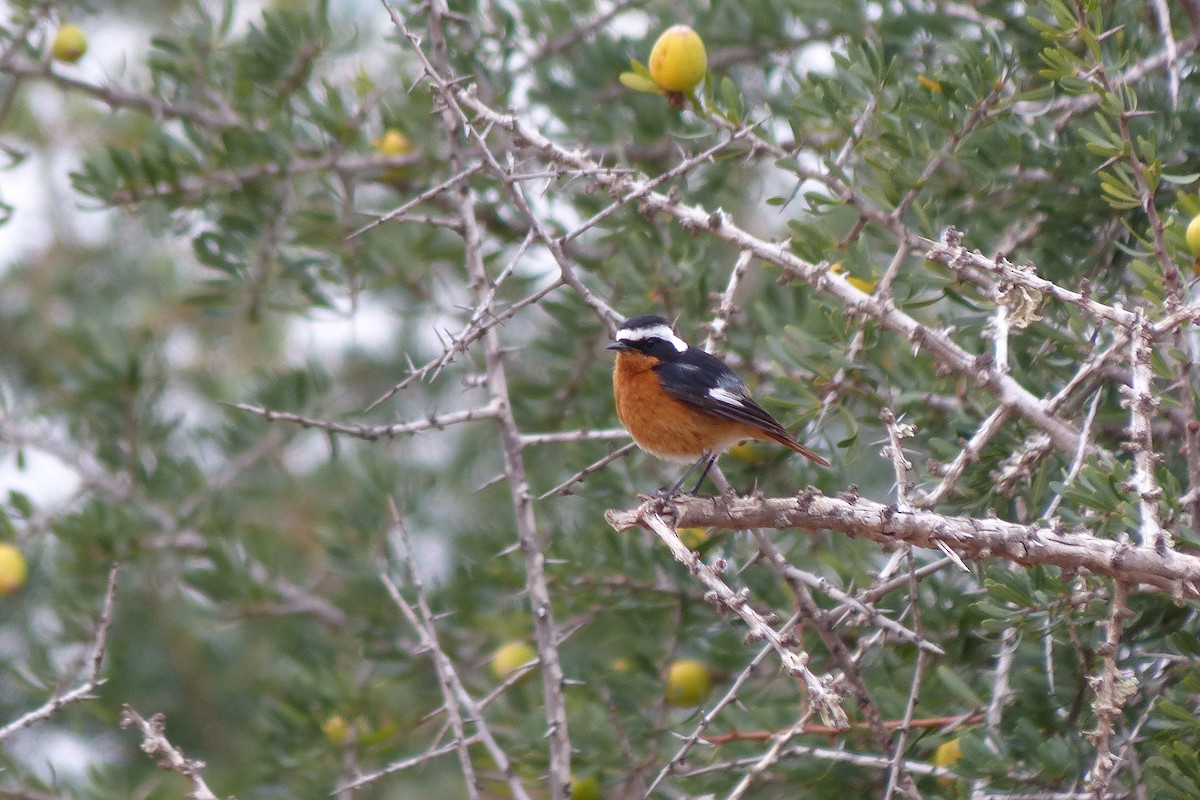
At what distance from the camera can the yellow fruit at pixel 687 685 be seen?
4.45 meters

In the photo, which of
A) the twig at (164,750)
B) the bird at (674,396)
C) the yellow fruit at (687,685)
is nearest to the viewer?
the twig at (164,750)

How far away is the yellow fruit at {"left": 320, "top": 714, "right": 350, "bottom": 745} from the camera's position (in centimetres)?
464

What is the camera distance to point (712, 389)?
4.02 metres

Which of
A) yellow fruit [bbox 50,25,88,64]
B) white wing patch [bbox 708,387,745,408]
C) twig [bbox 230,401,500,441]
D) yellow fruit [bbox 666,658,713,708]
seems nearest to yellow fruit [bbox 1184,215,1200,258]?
white wing patch [bbox 708,387,745,408]

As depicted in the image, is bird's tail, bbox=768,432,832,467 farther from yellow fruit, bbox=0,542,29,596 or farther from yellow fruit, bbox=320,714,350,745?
yellow fruit, bbox=0,542,29,596

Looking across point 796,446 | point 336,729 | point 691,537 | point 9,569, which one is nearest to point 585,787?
point 691,537

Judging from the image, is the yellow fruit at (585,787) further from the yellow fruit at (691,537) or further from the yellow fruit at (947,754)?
the yellow fruit at (947,754)

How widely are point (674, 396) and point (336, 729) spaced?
6.21 ft

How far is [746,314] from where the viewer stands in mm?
4891

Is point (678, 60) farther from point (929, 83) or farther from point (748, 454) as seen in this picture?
point (748, 454)

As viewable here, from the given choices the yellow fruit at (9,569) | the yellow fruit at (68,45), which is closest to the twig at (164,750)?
the yellow fruit at (9,569)

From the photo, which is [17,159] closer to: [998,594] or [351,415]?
[351,415]

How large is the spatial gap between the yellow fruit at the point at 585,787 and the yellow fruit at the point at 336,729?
3.31ft

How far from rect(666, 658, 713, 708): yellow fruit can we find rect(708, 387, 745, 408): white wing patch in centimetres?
110
